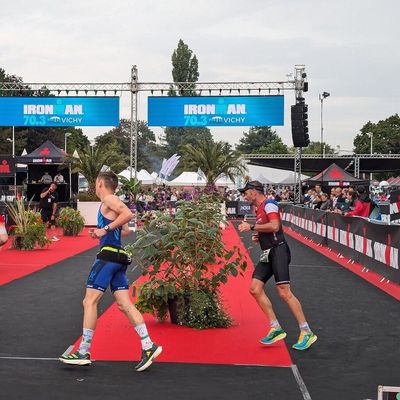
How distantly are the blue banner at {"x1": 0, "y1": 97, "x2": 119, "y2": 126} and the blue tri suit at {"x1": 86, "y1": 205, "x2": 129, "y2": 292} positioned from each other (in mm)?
24958

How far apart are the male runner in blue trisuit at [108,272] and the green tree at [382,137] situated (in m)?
109

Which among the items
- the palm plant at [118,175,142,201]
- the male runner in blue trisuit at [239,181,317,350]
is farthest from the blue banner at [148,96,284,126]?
the male runner in blue trisuit at [239,181,317,350]

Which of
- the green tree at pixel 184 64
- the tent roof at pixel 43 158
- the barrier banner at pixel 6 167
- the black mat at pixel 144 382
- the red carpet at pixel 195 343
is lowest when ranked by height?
the red carpet at pixel 195 343

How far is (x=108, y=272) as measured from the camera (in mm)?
6461

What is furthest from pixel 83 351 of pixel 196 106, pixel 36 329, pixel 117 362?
pixel 196 106

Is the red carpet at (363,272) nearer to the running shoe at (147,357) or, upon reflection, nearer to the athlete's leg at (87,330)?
the running shoe at (147,357)

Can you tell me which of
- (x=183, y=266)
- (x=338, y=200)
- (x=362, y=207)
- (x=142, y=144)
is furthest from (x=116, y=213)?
(x=142, y=144)

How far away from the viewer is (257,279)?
24.4 feet

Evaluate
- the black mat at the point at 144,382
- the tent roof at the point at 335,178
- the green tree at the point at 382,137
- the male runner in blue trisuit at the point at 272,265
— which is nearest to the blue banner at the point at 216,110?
the tent roof at the point at 335,178

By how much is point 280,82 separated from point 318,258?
14.7 metres

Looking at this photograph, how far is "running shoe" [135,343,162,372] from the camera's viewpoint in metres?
6.19

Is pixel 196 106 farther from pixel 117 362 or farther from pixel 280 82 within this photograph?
pixel 117 362

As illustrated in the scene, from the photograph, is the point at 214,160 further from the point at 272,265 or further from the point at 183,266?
the point at 272,265

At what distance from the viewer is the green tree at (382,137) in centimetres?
11181
